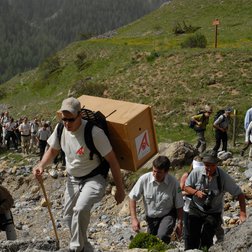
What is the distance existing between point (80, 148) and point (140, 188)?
1.47m

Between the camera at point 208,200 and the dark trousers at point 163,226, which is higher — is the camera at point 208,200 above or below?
above

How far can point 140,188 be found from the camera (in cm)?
698

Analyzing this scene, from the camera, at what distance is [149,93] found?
27.2m

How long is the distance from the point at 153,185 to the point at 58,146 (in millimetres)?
1470

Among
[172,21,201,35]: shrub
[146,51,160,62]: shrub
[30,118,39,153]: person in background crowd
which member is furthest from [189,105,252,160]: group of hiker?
[172,21,201,35]: shrub

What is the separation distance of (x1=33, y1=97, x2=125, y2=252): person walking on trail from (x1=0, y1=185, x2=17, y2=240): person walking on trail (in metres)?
1.19

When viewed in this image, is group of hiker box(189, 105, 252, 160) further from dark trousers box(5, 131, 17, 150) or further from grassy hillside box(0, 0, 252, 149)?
dark trousers box(5, 131, 17, 150)

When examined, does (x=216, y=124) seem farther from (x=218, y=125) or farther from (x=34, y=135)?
(x=34, y=135)

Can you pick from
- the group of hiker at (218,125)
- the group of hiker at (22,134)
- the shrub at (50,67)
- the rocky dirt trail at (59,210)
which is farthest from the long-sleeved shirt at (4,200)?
the shrub at (50,67)

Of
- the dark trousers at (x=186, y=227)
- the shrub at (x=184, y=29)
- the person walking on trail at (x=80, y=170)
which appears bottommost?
the shrub at (x=184, y=29)

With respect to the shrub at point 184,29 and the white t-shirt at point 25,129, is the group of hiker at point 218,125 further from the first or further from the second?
the shrub at point 184,29

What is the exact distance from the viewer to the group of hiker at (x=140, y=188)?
583 cm

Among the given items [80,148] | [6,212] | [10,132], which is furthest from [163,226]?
[10,132]

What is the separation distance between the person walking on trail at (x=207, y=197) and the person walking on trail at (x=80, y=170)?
1.32 metres
